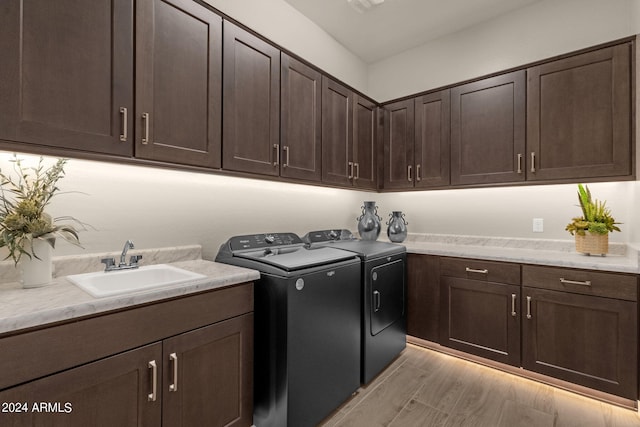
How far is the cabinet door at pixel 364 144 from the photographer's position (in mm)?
2838

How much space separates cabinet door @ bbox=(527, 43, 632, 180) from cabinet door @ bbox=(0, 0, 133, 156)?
9.11 ft

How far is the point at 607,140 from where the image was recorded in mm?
2094

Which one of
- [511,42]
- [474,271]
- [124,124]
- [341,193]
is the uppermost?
[511,42]

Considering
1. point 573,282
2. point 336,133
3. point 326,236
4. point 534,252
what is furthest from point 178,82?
point 534,252

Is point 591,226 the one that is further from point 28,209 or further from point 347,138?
point 28,209

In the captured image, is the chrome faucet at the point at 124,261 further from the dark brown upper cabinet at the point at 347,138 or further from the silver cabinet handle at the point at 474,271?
the silver cabinet handle at the point at 474,271

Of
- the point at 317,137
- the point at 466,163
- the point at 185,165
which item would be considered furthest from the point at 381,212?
the point at 185,165

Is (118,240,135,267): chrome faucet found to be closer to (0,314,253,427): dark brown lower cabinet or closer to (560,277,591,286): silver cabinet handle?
(0,314,253,427): dark brown lower cabinet

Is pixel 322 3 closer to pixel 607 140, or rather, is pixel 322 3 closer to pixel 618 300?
pixel 607 140

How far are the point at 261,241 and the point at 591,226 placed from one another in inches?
94.1

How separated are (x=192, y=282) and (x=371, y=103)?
8.20ft

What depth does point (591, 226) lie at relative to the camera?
215 cm

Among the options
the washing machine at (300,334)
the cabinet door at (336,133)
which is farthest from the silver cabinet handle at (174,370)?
the cabinet door at (336,133)

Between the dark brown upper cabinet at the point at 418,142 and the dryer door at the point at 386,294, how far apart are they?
923 millimetres
